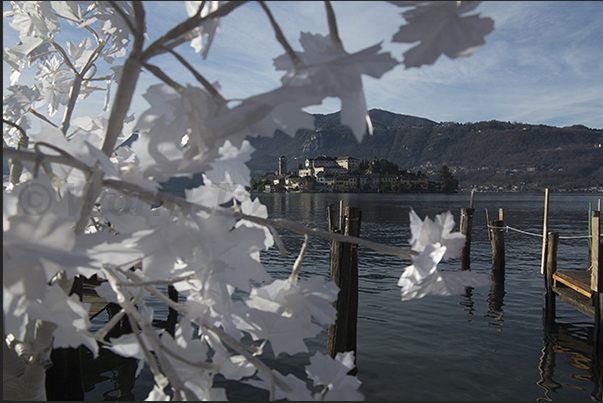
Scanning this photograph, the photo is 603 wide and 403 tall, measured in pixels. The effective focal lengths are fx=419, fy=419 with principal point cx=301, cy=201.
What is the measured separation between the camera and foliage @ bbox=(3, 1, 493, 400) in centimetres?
57

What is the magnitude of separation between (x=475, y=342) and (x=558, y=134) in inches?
8852

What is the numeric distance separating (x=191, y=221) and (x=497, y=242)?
1311 centimetres

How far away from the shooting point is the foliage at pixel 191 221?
57cm

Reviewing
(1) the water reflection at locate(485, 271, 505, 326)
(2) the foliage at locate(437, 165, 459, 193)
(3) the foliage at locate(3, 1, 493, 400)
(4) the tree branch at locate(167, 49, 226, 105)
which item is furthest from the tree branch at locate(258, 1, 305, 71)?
(2) the foliage at locate(437, 165, 459, 193)

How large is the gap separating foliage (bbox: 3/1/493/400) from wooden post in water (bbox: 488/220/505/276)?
1224 centimetres

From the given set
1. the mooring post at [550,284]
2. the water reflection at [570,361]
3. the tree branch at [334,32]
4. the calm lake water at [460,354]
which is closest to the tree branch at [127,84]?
the tree branch at [334,32]

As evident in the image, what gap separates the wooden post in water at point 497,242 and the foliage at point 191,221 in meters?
12.2

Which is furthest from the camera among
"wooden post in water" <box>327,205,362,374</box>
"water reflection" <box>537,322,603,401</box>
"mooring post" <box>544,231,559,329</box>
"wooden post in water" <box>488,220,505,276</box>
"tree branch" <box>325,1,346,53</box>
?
"wooden post in water" <box>488,220,505,276</box>

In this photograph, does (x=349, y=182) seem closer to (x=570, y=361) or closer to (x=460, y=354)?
(x=570, y=361)

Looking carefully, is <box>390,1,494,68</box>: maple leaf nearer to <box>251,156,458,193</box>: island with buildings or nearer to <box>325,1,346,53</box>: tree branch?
<box>325,1,346,53</box>: tree branch

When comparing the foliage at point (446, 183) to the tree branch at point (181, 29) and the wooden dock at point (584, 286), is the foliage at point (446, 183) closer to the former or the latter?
the wooden dock at point (584, 286)

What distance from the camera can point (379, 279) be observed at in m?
14.7

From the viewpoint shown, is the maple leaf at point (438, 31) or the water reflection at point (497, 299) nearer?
the maple leaf at point (438, 31)

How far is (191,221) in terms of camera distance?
693 millimetres
